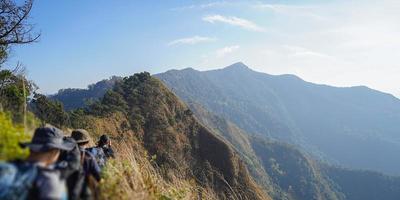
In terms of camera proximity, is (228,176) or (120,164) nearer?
(120,164)

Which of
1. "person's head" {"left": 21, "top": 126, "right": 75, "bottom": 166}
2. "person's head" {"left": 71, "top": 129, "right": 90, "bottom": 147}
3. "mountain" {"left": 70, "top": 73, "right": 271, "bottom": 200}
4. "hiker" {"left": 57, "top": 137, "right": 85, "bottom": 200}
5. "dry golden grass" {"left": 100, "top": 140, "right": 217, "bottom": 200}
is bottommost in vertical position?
"mountain" {"left": 70, "top": 73, "right": 271, "bottom": 200}

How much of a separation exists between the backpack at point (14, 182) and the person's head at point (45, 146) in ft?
1.21

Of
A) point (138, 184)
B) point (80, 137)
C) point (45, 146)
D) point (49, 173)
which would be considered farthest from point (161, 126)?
point (49, 173)

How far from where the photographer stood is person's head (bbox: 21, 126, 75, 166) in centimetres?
420

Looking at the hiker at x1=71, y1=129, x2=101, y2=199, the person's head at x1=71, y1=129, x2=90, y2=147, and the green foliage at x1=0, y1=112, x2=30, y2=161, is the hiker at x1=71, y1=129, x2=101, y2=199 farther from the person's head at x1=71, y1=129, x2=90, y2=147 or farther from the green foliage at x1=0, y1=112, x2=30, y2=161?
the person's head at x1=71, y1=129, x2=90, y2=147

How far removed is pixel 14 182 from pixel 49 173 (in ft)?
0.83

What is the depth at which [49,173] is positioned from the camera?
12.5 ft

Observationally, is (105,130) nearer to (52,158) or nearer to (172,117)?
(172,117)

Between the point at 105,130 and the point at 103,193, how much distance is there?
48.4 meters

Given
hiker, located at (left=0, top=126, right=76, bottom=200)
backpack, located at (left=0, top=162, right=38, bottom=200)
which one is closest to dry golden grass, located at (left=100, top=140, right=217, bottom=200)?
hiker, located at (left=0, top=126, right=76, bottom=200)

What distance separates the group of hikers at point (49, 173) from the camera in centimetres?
371

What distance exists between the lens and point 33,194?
3725 mm

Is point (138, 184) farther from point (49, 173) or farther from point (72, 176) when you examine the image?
point (49, 173)

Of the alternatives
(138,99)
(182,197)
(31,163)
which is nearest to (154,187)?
(182,197)
